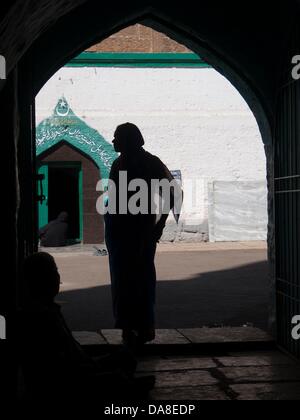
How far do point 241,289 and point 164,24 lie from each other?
4.80 metres

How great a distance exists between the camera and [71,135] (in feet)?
66.2

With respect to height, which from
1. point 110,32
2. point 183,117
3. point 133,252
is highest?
point 183,117

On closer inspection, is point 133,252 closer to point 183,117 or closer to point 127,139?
point 127,139

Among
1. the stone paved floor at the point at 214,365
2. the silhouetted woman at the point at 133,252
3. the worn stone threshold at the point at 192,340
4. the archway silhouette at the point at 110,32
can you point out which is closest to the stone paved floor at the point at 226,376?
the stone paved floor at the point at 214,365

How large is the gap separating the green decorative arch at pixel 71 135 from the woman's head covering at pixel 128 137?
46.7 ft

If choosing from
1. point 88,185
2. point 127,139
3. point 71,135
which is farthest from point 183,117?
point 127,139

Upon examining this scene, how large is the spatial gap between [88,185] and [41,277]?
1723 centimetres

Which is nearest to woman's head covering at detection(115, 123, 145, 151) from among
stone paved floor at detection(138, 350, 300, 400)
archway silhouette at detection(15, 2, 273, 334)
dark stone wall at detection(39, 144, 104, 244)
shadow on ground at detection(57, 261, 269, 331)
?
archway silhouette at detection(15, 2, 273, 334)

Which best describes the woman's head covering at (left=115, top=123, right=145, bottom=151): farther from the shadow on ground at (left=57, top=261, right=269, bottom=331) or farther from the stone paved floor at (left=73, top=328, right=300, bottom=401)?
the shadow on ground at (left=57, top=261, right=269, bottom=331)

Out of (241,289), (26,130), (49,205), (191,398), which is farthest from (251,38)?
(49,205)

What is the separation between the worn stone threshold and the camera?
638cm

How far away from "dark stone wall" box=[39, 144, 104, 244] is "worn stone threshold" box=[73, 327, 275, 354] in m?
13.7

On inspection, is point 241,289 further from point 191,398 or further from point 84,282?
point 191,398
